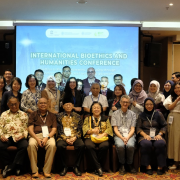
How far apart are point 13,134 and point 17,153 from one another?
0.32 meters

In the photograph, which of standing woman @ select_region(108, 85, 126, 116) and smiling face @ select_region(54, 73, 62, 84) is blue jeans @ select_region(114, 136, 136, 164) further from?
smiling face @ select_region(54, 73, 62, 84)

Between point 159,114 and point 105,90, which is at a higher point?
point 105,90

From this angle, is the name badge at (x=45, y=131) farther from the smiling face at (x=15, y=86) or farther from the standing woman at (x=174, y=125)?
the standing woman at (x=174, y=125)

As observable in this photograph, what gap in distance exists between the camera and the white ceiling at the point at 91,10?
497 centimetres

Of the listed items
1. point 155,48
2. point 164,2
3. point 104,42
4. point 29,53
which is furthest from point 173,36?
point 29,53

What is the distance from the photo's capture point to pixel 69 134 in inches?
164

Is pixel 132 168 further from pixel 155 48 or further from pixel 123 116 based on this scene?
pixel 155 48

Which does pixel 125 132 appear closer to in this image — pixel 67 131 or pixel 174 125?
pixel 174 125

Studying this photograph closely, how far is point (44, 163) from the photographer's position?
13.0 feet

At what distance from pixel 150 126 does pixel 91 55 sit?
2.78 meters

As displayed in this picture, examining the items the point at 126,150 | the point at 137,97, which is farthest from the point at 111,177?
the point at 137,97

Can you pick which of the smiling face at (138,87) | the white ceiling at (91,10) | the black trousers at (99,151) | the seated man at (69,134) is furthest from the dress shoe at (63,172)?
the white ceiling at (91,10)

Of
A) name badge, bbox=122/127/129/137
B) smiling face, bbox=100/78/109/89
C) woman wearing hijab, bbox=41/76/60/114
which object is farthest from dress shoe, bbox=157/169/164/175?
smiling face, bbox=100/78/109/89

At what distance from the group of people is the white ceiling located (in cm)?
154
